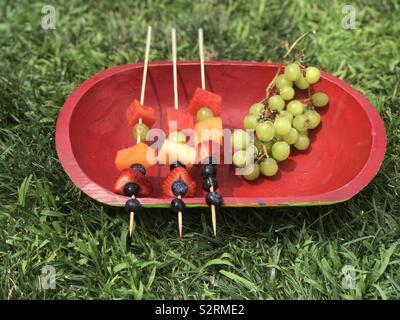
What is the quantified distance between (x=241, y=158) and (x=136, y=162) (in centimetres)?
51

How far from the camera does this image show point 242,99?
9.58 ft

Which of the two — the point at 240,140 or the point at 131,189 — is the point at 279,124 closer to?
the point at 240,140

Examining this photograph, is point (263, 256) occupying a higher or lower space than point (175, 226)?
lower

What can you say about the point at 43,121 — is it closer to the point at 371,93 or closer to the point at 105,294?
the point at 105,294

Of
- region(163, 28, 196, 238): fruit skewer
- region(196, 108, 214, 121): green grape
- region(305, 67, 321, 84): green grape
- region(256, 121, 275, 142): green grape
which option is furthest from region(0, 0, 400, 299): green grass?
region(305, 67, 321, 84): green grape

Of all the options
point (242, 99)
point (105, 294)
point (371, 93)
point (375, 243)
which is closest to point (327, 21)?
point (371, 93)

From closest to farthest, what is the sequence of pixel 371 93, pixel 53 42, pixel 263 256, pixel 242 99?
1. pixel 263 256
2. pixel 242 99
3. pixel 371 93
4. pixel 53 42

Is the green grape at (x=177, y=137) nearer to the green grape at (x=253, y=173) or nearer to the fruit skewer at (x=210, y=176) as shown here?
the fruit skewer at (x=210, y=176)

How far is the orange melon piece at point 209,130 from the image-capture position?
7.98ft

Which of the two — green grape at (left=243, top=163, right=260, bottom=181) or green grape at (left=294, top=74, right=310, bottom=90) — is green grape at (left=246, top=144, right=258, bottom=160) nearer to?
green grape at (left=243, top=163, right=260, bottom=181)

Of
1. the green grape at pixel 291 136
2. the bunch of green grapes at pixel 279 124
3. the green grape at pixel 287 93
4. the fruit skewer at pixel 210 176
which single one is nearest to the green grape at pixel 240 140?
the bunch of green grapes at pixel 279 124

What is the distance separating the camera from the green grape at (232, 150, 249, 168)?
2.53 meters

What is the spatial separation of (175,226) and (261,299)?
0.56 metres

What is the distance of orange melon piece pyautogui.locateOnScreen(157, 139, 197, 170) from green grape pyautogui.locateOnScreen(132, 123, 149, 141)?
7.6 inches
